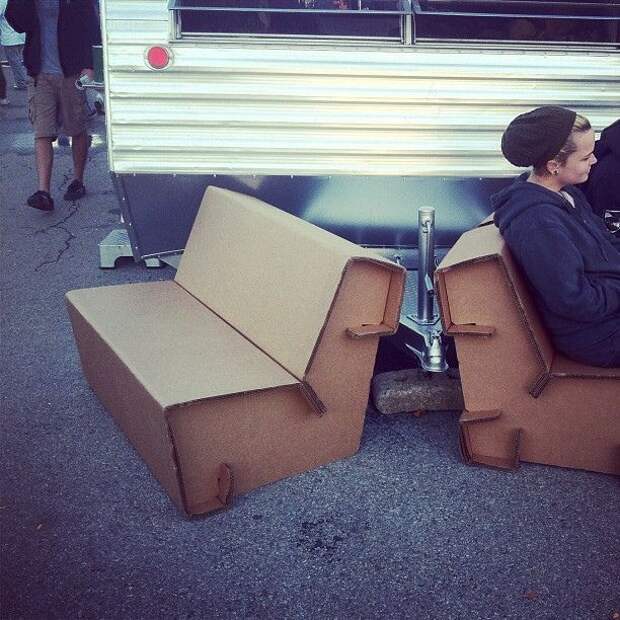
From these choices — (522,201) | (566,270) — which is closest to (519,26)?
(522,201)

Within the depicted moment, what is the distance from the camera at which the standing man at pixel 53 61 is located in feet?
18.8

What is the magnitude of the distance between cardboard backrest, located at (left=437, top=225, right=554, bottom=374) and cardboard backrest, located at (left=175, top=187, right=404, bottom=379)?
178 millimetres

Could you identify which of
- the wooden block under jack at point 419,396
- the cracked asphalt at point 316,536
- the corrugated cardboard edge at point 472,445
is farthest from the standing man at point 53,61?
the corrugated cardboard edge at point 472,445

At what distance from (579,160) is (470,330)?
75cm

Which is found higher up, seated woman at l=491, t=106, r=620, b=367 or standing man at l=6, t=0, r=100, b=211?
standing man at l=6, t=0, r=100, b=211

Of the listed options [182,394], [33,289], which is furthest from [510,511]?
[33,289]

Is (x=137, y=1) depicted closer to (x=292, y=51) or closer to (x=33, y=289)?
(x=292, y=51)

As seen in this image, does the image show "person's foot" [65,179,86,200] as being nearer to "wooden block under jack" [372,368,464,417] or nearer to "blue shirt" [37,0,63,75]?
"blue shirt" [37,0,63,75]

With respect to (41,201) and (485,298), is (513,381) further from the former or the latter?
(41,201)

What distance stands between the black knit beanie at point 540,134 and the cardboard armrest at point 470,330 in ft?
2.14

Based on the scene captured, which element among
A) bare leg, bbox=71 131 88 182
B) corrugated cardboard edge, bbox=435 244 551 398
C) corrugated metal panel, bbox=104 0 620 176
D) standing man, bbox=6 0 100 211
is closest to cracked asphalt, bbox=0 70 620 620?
corrugated cardboard edge, bbox=435 244 551 398

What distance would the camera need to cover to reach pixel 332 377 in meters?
2.77

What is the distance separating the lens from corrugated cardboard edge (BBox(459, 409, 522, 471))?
276 centimetres

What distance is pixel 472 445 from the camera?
2826 millimetres
